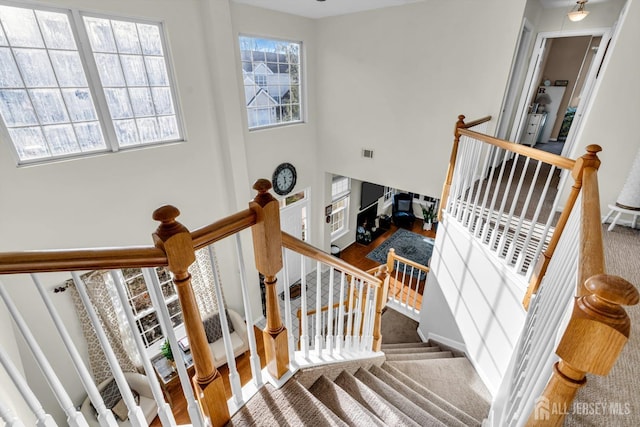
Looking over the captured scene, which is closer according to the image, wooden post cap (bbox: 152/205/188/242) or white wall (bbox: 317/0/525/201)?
wooden post cap (bbox: 152/205/188/242)

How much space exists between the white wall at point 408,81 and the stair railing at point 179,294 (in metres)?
3.64

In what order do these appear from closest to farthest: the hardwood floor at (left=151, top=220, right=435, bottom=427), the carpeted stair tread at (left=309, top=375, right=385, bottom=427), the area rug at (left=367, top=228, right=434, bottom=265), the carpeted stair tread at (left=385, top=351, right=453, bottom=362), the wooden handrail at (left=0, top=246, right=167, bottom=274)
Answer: the wooden handrail at (left=0, top=246, right=167, bottom=274) < the carpeted stair tread at (left=309, top=375, right=385, bottom=427) < the carpeted stair tread at (left=385, top=351, right=453, bottom=362) < the hardwood floor at (left=151, top=220, right=435, bottom=427) < the area rug at (left=367, top=228, right=434, bottom=265)

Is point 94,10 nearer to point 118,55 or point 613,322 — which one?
point 118,55

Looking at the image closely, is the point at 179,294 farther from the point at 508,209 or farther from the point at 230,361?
the point at 508,209

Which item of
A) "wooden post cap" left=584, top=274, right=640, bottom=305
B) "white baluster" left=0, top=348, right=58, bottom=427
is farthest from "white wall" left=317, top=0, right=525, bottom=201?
"white baluster" left=0, top=348, right=58, bottom=427

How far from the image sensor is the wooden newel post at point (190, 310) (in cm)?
90

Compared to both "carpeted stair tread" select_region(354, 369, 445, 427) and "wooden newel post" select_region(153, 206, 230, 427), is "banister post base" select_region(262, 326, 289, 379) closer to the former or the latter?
"wooden newel post" select_region(153, 206, 230, 427)

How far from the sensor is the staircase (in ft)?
4.66

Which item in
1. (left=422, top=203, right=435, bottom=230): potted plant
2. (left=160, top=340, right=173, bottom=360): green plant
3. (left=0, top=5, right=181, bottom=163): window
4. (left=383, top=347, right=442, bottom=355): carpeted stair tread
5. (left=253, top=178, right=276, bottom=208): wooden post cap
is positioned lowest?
(left=422, top=203, right=435, bottom=230): potted plant

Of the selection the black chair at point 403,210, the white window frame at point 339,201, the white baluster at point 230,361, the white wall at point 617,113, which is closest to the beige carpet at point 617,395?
the white baluster at point 230,361

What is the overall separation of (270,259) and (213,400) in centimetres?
62

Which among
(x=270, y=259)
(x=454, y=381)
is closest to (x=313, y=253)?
(x=270, y=259)

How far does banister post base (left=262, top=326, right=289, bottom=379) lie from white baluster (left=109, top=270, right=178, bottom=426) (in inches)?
19.2

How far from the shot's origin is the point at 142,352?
1.02 m
